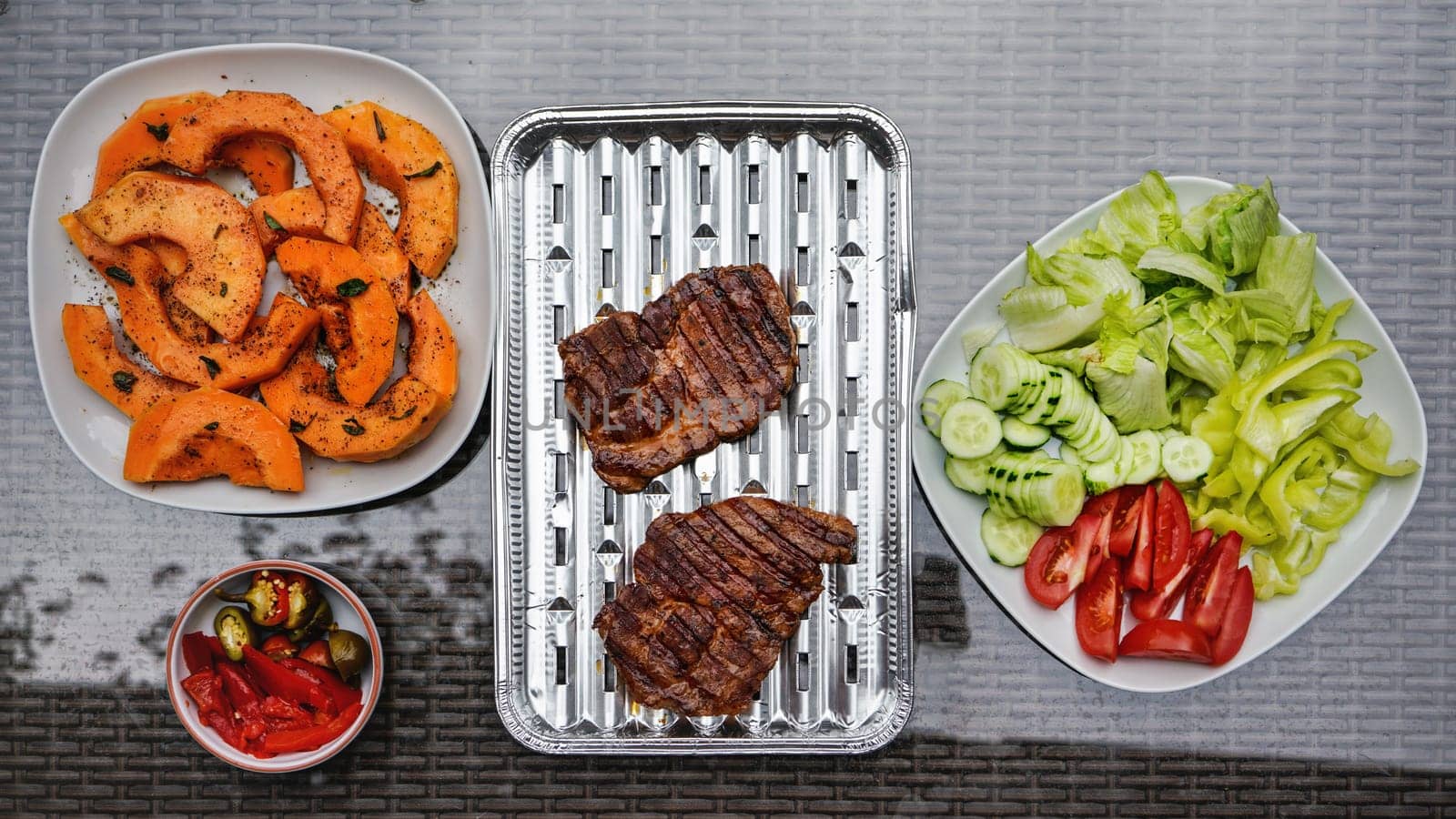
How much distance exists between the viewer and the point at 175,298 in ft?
7.07

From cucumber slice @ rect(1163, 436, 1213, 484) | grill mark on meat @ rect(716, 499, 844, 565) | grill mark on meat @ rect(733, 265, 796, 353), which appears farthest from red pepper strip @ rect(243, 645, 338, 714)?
cucumber slice @ rect(1163, 436, 1213, 484)

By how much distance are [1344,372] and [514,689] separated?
2102 mm

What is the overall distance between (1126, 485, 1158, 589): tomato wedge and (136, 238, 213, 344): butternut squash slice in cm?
229

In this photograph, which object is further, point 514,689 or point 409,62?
point 409,62

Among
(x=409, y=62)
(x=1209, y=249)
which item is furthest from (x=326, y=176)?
(x=1209, y=249)

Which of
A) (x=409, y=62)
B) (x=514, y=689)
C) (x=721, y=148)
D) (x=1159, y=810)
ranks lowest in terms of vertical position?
(x=1159, y=810)

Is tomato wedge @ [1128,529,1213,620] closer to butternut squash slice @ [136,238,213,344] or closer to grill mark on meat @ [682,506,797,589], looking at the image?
grill mark on meat @ [682,506,797,589]

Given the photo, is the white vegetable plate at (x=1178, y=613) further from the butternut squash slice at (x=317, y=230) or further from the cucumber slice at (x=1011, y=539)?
the butternut squash slice at (x=317, y=230)

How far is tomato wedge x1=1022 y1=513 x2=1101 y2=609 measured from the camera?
213cm

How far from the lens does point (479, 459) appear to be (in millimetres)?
2254

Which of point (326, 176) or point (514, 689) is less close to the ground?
point (326, 176)

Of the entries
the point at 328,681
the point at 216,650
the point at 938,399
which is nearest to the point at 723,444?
the point at 938,399

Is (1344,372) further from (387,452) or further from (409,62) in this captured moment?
(409,62)

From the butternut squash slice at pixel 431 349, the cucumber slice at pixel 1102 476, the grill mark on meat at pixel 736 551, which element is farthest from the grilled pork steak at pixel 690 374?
the cucumber slice at pixel 1102 476
